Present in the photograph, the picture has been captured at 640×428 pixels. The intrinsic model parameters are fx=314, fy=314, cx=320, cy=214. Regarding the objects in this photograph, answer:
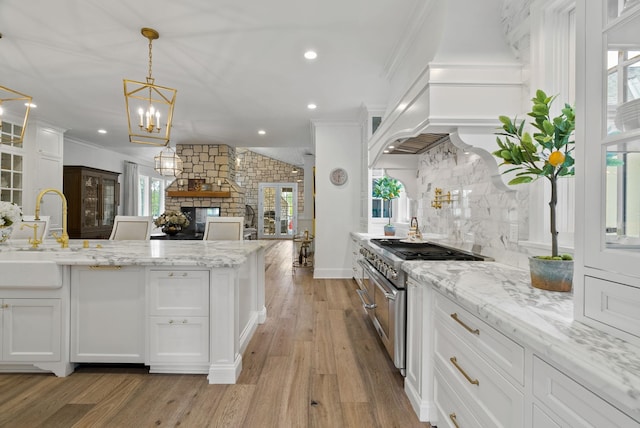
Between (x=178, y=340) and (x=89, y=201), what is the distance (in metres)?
5.62

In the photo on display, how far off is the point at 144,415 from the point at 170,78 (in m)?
3.36

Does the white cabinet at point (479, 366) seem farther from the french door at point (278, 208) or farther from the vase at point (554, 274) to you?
the french door at point (278, 208)

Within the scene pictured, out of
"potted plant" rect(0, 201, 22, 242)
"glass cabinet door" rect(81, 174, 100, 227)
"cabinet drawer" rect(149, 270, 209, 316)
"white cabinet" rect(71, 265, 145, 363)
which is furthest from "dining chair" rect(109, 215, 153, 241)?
"glass cabinet door" rect(81, 174, 100, 227)

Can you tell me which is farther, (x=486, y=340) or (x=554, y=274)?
(x=554, y=274)

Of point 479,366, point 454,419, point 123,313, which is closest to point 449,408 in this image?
point 454,419

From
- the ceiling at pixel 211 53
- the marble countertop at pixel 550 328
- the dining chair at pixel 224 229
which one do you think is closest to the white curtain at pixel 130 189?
the ceiling at pixel 211 53

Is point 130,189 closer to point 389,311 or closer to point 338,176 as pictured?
point 338,176

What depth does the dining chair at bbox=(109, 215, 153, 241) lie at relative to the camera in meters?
3.71

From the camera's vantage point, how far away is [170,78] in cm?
362

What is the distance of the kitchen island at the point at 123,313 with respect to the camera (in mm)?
2033

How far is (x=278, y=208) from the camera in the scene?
39.3 feet

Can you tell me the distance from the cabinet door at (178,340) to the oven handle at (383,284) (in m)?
1.20

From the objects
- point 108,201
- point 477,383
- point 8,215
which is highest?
point 108,201

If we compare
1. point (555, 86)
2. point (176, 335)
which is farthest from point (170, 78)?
point (555, 86)
